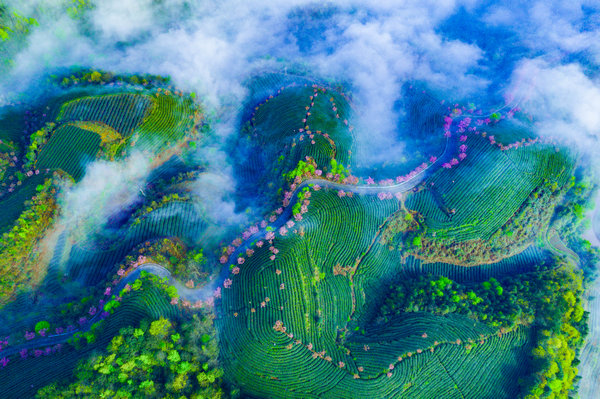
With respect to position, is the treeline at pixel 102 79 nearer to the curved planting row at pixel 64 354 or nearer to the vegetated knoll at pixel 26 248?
the vegetated knoll at pixel 26 248

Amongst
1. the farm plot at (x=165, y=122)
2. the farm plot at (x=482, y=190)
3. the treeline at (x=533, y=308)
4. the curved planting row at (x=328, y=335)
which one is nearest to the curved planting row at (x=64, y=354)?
the curved planting row at (x=328, y=335)

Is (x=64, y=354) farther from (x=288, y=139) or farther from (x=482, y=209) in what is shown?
(x=482, y=209)

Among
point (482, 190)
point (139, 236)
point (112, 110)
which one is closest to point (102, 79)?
point (112, 110)

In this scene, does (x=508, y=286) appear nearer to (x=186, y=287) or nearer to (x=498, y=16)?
(x=186, y=287)

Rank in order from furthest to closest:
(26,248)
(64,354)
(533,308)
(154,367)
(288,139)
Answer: (288,139), (533,308), (26,248), (64,354), (154,367)

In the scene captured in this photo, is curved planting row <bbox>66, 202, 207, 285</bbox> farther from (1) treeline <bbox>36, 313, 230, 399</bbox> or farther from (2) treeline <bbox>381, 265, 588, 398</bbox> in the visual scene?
(2) treeline <bbox>381, 265, 588, 398</bbox>

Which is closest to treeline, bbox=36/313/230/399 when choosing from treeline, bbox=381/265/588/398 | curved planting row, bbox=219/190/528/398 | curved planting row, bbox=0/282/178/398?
curved planting row, bbox=0/282/178/398

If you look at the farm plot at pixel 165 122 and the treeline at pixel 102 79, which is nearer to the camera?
the farm plot at pixel 165 122
